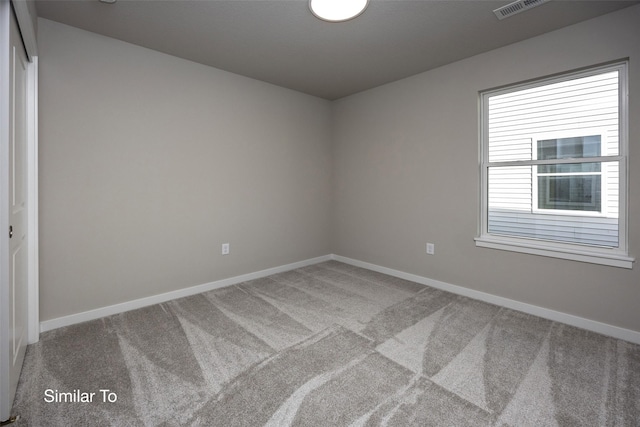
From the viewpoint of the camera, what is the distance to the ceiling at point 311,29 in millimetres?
2219

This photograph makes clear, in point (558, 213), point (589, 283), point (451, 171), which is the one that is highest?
point (451, 171)

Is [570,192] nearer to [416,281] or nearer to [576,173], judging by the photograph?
[576,173]

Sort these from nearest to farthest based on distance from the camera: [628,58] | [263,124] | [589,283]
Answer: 1. [628,58]
2. [589,283]
3. [263,124]

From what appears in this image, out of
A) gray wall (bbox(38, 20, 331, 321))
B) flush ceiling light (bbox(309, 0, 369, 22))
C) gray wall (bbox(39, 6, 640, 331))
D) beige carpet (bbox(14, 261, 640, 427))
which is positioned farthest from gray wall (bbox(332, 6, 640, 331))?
flush ceiling light (bbox(309, 0, 369, 22))

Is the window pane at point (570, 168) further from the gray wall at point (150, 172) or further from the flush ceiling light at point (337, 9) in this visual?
the gray wall at point (150, 172)

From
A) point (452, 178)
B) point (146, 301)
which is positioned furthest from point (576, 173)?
point (146, 301)

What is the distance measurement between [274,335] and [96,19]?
114 inches

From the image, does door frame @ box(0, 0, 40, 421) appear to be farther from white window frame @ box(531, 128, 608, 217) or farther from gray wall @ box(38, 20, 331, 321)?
white window frame @ box(531, 128, 608, 217)

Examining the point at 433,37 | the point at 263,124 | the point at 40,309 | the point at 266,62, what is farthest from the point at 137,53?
the point at 433,37

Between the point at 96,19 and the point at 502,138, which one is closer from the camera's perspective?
the point at 96,19

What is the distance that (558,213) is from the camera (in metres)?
2.73

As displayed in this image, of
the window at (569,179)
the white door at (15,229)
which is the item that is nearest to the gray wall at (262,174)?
the window at (569,179)

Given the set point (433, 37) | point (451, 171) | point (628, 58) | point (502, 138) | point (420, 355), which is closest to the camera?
point (420, 355)

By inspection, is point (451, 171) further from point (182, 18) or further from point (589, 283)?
point (182, 18)
